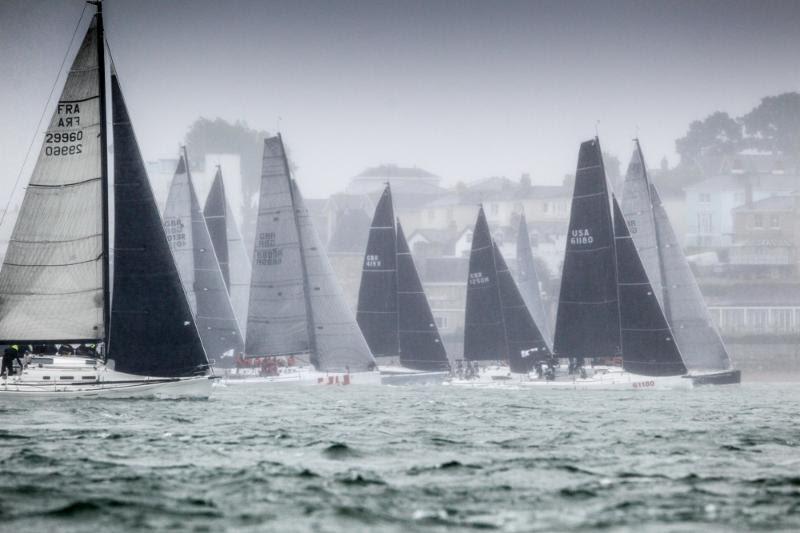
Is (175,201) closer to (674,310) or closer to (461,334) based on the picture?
(674,310)

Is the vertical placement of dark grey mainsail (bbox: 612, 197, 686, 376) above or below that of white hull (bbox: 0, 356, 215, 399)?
above

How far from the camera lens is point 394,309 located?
61594 mm

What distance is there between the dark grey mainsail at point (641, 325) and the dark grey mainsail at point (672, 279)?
442 cm

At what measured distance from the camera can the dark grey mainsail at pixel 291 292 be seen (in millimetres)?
53469

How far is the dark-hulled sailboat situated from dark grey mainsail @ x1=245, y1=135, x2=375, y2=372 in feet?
23.2

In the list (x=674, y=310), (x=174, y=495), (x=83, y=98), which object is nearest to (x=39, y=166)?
(x=83, y=98)

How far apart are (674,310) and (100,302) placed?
1140 inches

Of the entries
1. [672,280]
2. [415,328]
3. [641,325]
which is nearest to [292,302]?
[415,328]

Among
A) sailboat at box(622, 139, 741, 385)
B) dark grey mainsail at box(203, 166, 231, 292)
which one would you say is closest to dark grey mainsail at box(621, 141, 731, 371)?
sailboat at box(622, 139, 741, 385)

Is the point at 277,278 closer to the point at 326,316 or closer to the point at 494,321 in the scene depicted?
Answer: the point at 326,316

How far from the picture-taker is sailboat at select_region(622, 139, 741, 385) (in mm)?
57375

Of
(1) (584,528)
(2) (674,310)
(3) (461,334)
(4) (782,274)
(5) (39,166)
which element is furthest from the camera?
(4) (782,274)

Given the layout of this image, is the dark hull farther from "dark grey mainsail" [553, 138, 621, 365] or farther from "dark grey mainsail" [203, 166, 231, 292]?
"dark grey mainsail" [203, 166, 231, 292]

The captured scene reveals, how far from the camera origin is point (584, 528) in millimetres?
16953
